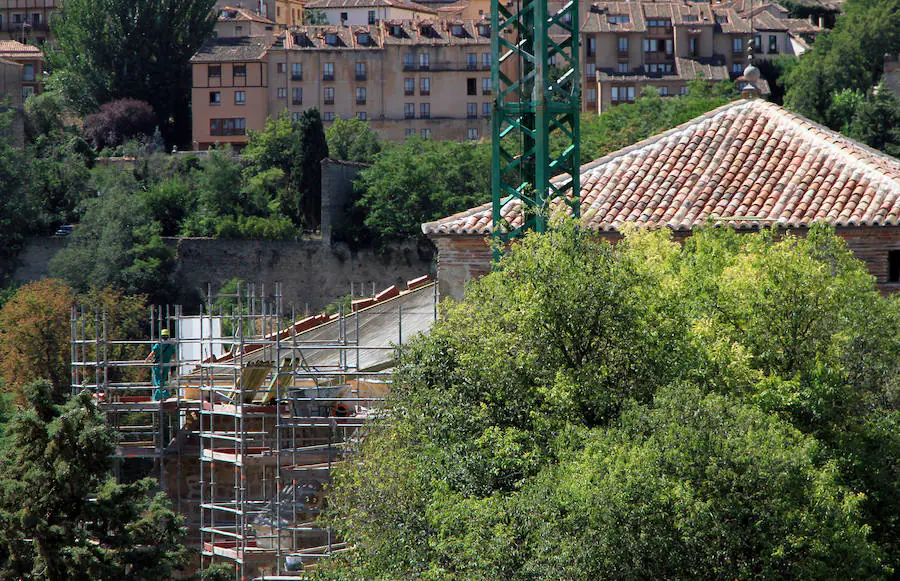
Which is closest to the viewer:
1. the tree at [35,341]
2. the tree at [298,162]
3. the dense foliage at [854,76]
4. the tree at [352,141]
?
the tree at [35,341]

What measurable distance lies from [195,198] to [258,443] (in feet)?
156

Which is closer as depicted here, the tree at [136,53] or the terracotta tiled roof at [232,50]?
the terracotta tiled roof at [232,50]

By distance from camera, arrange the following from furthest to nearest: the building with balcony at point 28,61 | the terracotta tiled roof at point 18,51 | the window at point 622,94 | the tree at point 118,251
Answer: the terracotta tiled roof at point 18,51, the building with balcony at point 28,61, the window at point 622,94, the tree at point 118,251

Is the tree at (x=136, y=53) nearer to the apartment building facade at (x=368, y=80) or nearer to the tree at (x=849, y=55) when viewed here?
the apartment building facade at (x=368, y=80)

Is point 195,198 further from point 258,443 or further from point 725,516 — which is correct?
point 725,516

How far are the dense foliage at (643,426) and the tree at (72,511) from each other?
11.0 feet


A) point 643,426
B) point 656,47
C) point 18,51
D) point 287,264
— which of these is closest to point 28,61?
point 18,51

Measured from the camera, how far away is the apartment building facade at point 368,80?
263 ft

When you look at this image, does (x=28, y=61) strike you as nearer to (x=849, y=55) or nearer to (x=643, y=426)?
(x=849, y=55)

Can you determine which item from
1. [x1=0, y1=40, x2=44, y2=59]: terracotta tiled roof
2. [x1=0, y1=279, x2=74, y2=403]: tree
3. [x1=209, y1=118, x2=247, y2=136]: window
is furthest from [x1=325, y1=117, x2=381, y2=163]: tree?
[x1=0, y1=279, x2=74, y2=403]: tree

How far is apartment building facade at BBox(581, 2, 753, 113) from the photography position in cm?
8056

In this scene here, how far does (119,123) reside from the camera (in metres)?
76.2

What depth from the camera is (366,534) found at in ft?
51.4

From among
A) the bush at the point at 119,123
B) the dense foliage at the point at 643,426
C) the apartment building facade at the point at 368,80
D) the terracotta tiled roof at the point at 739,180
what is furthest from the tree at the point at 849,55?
the dense foliage at the point at 643,426
